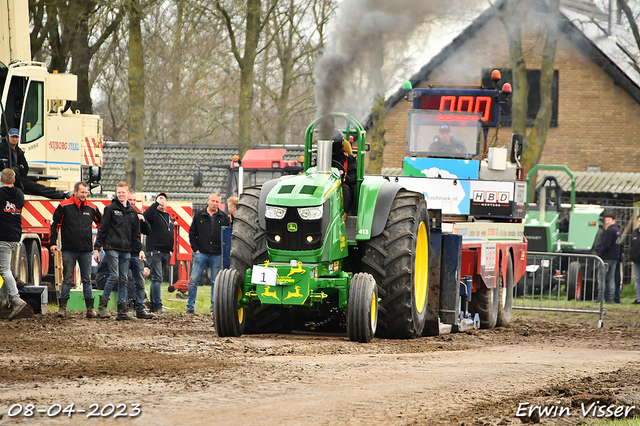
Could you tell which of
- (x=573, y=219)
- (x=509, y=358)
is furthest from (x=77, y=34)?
(x=509, y=358)

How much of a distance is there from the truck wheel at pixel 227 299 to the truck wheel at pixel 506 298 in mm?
5553

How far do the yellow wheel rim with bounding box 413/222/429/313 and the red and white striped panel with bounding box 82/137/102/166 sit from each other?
1232 cm

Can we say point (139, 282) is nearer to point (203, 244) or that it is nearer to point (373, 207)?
point (203, 244)

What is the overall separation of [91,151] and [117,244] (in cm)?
893

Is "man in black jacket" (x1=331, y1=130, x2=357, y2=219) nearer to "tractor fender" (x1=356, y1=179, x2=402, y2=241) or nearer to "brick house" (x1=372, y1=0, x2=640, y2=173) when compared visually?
"tractor fender" (x1=356, y1=179, x2=402, y2=241)

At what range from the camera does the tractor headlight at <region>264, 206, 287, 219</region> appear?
9266mm

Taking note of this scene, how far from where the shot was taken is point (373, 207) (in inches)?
391

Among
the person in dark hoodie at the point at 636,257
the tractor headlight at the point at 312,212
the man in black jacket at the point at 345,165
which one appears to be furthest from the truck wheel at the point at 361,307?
the person in dark hoodie at the point at 636,257

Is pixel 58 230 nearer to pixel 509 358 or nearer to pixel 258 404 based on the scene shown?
pixel 509 358

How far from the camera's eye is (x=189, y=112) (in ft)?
136

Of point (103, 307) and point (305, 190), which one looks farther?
point (103, 307)

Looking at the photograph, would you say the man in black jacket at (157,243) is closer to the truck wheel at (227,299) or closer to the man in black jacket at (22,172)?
the man in black jacket at (22,172)

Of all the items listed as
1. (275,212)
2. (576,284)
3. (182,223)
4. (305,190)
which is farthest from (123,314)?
(576,284)

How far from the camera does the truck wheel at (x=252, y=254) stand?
9.70 meters
